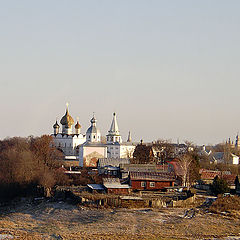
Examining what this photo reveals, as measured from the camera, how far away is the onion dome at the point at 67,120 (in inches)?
3314

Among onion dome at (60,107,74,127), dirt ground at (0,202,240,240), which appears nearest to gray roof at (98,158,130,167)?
dirt ground at (0,202,240,240)

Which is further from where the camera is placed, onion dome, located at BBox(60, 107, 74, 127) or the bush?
onion dome, located at BBox(60, 107, 74, 127)

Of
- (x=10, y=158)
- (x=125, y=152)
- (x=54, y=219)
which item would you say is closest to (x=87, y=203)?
(x=54, y=219)

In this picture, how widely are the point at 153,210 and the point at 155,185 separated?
9.21 meters

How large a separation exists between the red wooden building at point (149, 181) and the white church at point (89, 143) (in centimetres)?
3100

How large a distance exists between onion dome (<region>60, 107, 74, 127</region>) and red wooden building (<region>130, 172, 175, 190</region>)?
46612 mm

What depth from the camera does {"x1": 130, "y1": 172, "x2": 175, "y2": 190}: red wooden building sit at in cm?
3803

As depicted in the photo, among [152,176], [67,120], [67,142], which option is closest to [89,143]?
[67,142]

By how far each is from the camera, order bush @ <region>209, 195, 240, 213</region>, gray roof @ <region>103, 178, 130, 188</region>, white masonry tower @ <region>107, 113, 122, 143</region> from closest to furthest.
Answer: bush @ <region>209, 195, 240, 213</region> → gray roof @ <region>103, 178, 130, 188</region> → white masonry tower @ <region>107, 113, 122, 143</region>

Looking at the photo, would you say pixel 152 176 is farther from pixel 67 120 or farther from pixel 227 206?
pixel 67 120

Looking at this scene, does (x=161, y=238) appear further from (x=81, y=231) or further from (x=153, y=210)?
(x=153, y=210)

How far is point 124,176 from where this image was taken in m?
43.3

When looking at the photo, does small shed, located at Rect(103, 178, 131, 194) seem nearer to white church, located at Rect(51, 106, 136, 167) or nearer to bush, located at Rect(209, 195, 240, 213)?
bush, located at Rect(209, 195, 240, 213)

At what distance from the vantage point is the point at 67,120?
84.2 m
